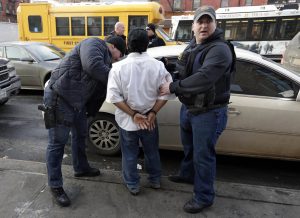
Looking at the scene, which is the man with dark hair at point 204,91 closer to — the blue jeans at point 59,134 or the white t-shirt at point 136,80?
Answer: the white t-shirt at point 136,80

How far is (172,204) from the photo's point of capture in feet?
9.09

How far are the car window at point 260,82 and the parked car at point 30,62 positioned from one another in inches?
215

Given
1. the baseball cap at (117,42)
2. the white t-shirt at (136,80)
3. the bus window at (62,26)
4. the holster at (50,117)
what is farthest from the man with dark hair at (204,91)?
the bus window at (62,26)

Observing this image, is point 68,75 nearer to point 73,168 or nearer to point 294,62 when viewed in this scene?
point 73,168

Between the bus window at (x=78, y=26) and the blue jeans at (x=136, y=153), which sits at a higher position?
the bus window at (x=78, y=26)

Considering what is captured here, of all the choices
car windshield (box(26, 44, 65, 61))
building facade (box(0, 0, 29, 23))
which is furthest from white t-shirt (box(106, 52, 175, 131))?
building facade (box(0, 0, 29, 23))

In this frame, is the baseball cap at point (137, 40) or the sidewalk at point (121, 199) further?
the sidewalk at point (121, 199)

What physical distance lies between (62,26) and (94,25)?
4.68 ft

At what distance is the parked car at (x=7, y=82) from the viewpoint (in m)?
5.45

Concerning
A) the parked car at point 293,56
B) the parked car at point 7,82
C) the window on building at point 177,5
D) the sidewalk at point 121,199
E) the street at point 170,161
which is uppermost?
the window on building at point 177,5

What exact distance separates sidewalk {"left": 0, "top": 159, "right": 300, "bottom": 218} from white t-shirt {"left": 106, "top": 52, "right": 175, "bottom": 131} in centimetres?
97

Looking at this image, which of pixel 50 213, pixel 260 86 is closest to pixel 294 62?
pixel 260 86

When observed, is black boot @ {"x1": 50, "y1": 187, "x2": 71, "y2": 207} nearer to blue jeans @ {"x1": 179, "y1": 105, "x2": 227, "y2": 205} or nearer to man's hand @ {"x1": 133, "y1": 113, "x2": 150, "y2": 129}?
man's hand @ {"x1": 133, "y1": 113, "x2": 150, "y2": 129}

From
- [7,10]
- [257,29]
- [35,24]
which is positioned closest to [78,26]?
[35,24]
